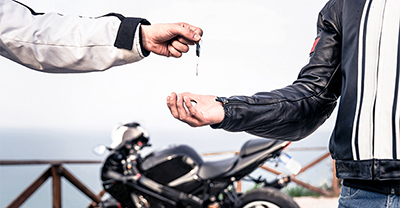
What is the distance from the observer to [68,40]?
39.4 inches

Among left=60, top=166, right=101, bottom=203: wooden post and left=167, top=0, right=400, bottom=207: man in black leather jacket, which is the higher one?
left=167, top=0, right=400, bottom=207: man in black leather jacket

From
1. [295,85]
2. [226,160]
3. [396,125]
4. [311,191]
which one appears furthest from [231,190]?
[311,191]

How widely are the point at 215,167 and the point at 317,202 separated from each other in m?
3.40

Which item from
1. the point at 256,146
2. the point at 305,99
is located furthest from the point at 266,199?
the point at 305,99

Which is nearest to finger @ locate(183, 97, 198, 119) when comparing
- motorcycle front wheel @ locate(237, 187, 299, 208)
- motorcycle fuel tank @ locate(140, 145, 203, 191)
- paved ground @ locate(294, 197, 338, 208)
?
motorcycle front wheel @ locate(237, 187, 299, 208)

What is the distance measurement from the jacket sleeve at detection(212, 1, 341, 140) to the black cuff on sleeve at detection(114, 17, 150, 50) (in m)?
0.31

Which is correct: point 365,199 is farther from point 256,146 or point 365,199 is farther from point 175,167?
point 175,167

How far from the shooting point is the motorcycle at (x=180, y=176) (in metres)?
2.61

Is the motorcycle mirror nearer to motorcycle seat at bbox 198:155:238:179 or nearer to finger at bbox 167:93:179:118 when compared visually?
motorcycle seat at bbox 198:155:238:179

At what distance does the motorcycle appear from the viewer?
2.61 metres

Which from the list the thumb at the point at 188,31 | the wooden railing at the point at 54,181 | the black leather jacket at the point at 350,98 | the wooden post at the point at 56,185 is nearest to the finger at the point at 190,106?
the black leather jacket at the point at 350,98

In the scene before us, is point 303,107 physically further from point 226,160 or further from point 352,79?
point 226,160

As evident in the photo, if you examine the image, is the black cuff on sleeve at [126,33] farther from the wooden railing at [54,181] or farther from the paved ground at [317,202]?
the paved ground at [317,202]

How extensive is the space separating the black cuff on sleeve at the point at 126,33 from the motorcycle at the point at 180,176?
1695mm
